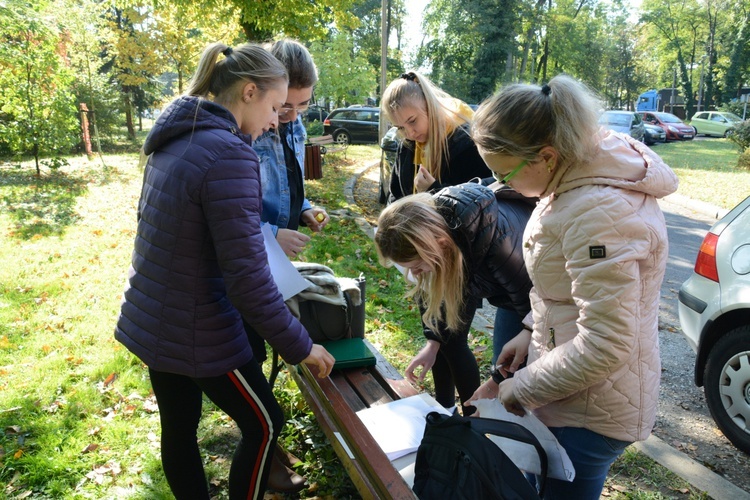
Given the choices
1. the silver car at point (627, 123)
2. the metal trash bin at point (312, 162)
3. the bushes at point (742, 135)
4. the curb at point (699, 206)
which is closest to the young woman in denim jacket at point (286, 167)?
the metal trash bin at point (312, 162)

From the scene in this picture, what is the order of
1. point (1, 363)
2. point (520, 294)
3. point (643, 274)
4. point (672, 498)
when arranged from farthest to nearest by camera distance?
point (1, 363) < point (672, 498) < point (520, 294) < point (643, 274)

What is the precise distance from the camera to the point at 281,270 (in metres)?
2.42

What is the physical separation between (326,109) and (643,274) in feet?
102

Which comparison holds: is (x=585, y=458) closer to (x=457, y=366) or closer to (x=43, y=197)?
(x=457, y=366)

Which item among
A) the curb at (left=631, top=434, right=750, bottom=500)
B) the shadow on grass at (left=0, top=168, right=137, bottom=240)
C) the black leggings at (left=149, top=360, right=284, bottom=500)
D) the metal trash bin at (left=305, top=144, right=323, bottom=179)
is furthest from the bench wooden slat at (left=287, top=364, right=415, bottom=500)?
the metal trash bin at (left=305, top=144, right=323, bottom=179)

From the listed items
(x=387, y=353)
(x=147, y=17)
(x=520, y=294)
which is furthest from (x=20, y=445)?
(x=147, y=17)

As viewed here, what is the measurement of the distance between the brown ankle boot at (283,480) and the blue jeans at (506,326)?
1174mm

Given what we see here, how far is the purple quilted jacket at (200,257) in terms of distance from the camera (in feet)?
5.25

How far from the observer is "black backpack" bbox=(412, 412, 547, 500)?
139 cm

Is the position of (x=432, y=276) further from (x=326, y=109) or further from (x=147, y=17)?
(x=326, y=109)

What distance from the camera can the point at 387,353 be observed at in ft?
13.4

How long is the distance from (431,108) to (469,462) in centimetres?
192

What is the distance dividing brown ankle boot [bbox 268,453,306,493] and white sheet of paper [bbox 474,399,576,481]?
130 cm

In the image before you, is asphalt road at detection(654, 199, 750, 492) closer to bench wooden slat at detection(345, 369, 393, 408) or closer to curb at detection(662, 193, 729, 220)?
bench wooden slat at detection(345, 369, 393, 408)
